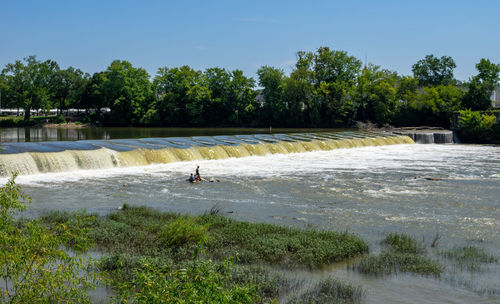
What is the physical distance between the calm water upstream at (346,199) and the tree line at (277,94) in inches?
1645

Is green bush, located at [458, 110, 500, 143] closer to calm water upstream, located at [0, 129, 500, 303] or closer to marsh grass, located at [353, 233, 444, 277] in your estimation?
calm water upstream, located at [0, 129, 500, 303]

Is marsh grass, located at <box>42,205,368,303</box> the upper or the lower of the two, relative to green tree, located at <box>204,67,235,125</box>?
lower

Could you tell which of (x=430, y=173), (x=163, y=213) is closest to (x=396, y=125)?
(x=430, y=173)

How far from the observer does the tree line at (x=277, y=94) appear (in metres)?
65.8

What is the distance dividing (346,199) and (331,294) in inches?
344

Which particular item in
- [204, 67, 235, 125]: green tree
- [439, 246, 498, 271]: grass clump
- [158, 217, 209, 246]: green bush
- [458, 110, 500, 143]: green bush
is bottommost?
[439, 246, 498, 271]: grass clump

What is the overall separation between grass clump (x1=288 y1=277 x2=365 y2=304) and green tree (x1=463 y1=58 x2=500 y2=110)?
58.2 m

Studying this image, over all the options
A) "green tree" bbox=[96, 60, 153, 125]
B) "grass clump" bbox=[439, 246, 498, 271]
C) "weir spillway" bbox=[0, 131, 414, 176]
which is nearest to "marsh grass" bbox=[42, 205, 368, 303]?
"grass clump" bbox=[439, 246, 498, 271]

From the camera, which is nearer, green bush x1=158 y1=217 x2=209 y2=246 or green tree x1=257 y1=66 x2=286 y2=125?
green bush x1=158 y1=217 x2=209 y2=246

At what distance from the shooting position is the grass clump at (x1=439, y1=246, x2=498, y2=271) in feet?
28.5

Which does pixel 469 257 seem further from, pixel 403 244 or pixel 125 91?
pixel 125 91

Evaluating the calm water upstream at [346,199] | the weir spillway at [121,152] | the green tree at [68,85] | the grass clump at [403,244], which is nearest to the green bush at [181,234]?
the calm water upstream at [346,199]

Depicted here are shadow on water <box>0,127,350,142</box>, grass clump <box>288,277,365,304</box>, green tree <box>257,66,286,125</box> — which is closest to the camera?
grass clump <box>288,277,365,304</box>

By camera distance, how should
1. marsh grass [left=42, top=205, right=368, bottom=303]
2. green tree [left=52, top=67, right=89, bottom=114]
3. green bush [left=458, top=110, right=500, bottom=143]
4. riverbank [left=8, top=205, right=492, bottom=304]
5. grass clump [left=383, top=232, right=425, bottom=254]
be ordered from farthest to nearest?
green tree [left=52, top=67, right=89, bottom=114] < green bush [left=458, top=110, right=500, bottom=143] < grass clump [left=383, top=232, right=425, bottom=254] < marsh grass [left=42, top=205, right=368, bottom=303] < riverbank [left=8, top=205, right=492, bottom=304]
